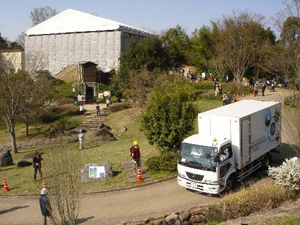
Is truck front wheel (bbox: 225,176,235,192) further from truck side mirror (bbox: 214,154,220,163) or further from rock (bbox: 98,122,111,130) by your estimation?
rock (bbox: 98,122,111,130)

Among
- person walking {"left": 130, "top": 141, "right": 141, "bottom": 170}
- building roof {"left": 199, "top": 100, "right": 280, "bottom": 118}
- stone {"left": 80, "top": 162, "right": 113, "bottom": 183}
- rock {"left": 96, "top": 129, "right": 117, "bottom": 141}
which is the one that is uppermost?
building roof {"left": 199, "top": 100, "right": 280, "bottom": 118}

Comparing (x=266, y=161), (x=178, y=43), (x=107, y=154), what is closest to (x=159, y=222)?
(x=266, y=161)

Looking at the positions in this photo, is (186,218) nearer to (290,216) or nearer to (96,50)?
(290,216)

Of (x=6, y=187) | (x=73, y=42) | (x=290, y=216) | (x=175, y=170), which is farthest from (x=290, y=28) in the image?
(x=73, y=42)

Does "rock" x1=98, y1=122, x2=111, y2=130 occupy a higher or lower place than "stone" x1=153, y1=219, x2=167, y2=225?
higher

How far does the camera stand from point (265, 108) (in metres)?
16.5

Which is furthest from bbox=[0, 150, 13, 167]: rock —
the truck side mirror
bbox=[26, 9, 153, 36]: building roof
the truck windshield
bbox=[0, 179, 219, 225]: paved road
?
bbox=[26, 9, 153, 36]: building roof

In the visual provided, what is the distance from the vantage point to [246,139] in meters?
15.0

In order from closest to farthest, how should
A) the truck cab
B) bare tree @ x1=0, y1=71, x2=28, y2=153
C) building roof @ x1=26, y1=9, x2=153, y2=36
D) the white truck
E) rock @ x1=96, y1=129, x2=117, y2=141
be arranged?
the truck cab < the white truck < bare tree @ x1=0, y1=71, x2=28, y2=153 < rock @ x1=96, y1=129, x2=117, y2=141 < building roof @ x1=26, y1=9, x2=153, y2=36

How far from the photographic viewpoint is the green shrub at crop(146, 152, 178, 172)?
17281mm

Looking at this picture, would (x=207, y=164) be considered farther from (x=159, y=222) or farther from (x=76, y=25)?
(x=76, y=25)

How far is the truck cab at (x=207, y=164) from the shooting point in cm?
1377

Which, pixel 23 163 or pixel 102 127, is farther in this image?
pixel 102 127

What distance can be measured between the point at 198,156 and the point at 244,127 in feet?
7.88
